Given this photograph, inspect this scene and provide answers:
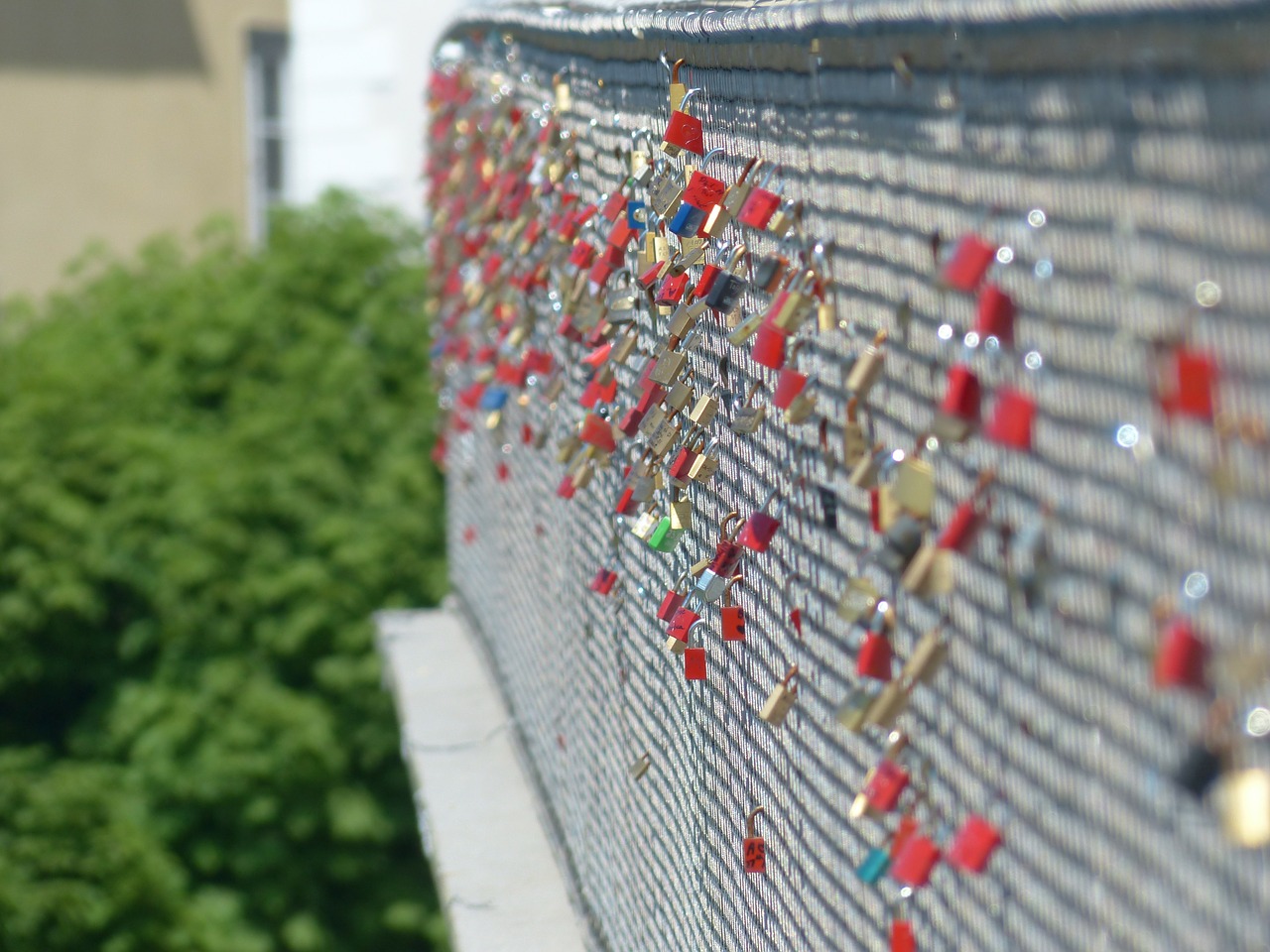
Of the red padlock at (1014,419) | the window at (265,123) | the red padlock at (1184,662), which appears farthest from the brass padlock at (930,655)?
the window at (265,123)

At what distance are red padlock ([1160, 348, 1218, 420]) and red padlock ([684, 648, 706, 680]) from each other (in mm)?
1194

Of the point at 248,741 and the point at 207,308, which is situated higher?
the point at 207,308

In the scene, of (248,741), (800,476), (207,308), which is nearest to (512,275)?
(800,476)

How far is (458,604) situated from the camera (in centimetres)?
578

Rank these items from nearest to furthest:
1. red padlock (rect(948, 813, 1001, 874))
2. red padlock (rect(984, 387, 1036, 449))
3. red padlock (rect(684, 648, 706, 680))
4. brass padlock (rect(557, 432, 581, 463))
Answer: red padlock (rect(984, 387, 1036, 449)), red padlock (rect(948, 813, 1001, 874)), red padlock (rect(684, 648, 706, 680)), brass padlock (rect(557, 432, 581, 463))

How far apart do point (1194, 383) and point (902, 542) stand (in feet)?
1.34

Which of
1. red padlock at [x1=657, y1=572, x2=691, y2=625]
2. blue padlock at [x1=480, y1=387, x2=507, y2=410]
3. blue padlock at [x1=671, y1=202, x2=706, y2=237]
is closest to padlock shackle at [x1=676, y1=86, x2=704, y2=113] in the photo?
blue padlock at [x1=671, y1=202, x2=706, y2=237]

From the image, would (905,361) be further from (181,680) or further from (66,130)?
(66,130)

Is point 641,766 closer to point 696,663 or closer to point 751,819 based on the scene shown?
point 696,663

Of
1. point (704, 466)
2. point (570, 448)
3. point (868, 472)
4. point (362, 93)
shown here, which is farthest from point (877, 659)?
point (362, 93)

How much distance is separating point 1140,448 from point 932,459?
0.29 m

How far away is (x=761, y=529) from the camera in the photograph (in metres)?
1.69

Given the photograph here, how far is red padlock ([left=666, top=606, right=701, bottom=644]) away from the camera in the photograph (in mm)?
2041

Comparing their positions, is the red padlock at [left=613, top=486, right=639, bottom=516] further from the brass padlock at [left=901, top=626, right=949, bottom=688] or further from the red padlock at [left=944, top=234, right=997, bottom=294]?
the red padlock at [left=944, top=234, right=997, bottom=294]
